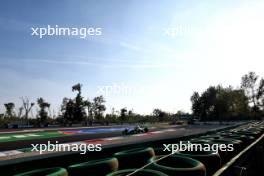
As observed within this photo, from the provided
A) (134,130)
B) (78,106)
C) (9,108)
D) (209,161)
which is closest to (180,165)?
(209,161)

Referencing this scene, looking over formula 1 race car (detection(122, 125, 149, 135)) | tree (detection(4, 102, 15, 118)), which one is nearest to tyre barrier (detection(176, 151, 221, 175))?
formula 1 race car (detection(122, 125, 149, 135))

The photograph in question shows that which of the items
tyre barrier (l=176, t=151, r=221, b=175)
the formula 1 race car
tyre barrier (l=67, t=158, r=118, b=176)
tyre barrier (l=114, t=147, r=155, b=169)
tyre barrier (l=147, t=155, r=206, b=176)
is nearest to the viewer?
tyre barrier (l=147, t=155, r=206, b=176)

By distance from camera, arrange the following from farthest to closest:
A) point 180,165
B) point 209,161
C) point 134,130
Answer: point 134,130, point 209,161, point 180,165

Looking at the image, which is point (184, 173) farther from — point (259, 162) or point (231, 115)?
point (231, 115)

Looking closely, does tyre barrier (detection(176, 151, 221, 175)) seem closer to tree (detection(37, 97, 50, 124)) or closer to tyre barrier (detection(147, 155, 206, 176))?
tyre barrier (detection(147, 155, 206, 176))

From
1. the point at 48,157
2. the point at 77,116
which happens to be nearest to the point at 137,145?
the point at 48,157

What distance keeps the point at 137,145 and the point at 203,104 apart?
3920 inches

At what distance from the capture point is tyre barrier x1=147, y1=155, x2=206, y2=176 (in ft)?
12.5

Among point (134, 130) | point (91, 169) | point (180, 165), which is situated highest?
point (91, 169)

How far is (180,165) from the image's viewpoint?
4.75 meters

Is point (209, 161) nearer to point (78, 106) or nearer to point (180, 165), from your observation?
point (180, 165)

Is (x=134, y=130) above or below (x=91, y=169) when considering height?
below

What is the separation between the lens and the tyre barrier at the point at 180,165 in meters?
A: 3.82

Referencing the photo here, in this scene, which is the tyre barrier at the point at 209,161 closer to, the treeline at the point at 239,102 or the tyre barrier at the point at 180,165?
the tyre barrier at the point at 180,165
